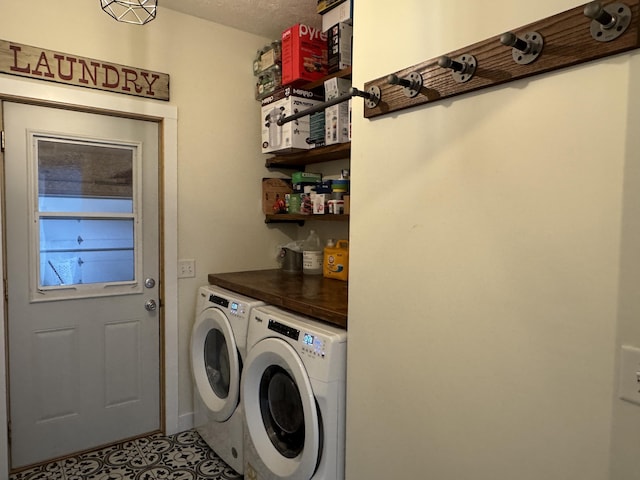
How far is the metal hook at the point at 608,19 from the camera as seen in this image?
2.46 feet

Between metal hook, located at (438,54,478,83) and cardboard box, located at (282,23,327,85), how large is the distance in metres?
1.34

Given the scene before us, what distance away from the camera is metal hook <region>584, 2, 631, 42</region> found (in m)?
0.75

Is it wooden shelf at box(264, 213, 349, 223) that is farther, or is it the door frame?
wooden shelf at box(264, 213, 349, 223)

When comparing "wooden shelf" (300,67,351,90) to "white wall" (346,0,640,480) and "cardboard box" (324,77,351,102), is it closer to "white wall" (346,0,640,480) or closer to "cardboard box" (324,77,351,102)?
"cardboard box" (324,77,351,102)

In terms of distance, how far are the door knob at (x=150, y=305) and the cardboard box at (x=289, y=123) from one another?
3.84 ft

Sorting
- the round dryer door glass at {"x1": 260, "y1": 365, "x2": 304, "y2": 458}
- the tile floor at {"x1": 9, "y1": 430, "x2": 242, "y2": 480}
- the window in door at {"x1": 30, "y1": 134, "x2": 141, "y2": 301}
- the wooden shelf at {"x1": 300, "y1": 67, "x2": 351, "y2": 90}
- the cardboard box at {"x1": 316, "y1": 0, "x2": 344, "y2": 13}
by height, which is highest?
the cardboard box at {"x1": 316, "y1": 0, "x2": 344, "y2": 13}

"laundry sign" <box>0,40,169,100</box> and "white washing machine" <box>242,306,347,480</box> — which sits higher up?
"laundry sign" <box>0,40,169,100</box>

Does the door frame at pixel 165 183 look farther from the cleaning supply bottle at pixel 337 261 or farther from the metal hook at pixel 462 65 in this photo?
the metal hook at pixel 462 65

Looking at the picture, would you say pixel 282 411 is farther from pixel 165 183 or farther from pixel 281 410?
pixel 165 183

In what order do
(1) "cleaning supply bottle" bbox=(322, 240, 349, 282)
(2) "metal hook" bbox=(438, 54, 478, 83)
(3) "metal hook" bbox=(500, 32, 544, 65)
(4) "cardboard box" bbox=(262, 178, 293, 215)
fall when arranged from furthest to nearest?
(4) "cardboard box" bbox=(262, 178, 293, 215) → (1) "cleaning supply bottle" bbox=(322, 240, 349, 282) → (2) "metal hook" bbox=(438, 54, 478, 83) → (3) "metal hook" bbox=(500, 32, 544, 65)

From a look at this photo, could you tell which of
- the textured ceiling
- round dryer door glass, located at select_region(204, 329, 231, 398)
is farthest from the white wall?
the textured ceiling

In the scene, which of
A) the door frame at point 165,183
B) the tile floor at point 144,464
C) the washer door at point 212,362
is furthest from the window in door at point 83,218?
the tile floor at point 144,464

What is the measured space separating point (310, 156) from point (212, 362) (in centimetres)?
132

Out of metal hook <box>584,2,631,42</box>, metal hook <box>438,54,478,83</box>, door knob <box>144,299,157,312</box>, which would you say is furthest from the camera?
door knob <box>144,299,157,312</box>
